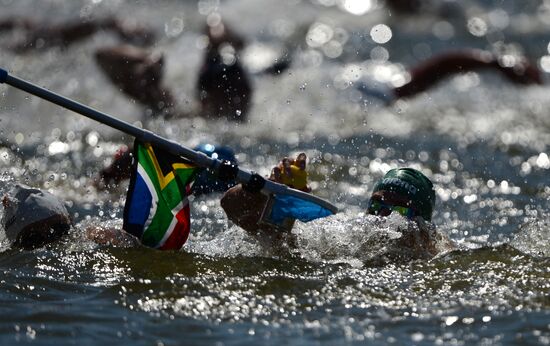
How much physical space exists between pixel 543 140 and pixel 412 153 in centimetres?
182

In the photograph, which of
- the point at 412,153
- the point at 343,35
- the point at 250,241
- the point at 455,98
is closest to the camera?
the point at 250,241

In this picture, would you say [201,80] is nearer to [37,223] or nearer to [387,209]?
[387,209]

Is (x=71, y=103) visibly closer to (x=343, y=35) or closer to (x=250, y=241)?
(x=250, y=241)

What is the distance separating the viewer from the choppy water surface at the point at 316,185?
5.63 m

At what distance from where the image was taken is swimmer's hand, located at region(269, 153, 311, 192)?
6.98 m

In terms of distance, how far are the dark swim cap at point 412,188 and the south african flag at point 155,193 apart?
1449 mm

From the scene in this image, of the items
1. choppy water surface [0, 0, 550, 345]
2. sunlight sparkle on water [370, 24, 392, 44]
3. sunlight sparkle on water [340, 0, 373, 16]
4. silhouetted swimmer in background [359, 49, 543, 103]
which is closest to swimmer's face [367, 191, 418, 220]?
choppy water surface [0, 0, 550, 345]

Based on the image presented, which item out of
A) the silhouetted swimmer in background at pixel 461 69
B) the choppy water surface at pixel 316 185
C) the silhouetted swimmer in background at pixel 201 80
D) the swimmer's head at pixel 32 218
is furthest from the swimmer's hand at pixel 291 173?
the silhouetted swimmer in background at pixel 461 69

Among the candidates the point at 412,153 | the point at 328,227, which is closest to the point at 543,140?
the point at 412,153

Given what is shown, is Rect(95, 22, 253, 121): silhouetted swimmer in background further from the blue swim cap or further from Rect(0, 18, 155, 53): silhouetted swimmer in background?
the blue swim cap

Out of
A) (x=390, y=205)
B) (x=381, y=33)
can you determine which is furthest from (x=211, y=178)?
(x=381, y=33)

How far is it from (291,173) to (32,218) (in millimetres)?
1596

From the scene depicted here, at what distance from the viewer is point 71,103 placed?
6254mm

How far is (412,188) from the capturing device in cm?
738
